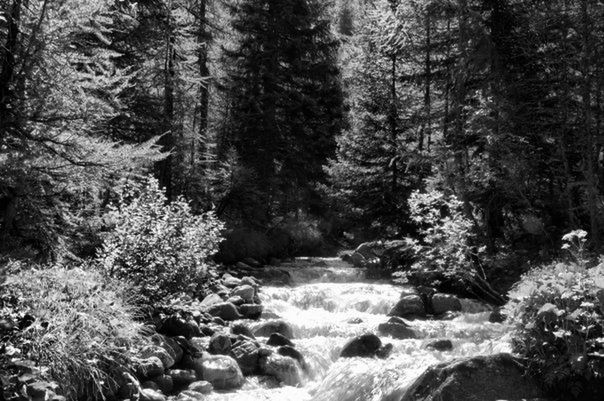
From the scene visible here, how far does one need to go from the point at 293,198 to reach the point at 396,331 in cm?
1287

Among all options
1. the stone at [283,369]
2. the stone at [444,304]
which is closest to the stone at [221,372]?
the stone at [283,369]

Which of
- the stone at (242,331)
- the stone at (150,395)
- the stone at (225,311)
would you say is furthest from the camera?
the stone at (225,311)

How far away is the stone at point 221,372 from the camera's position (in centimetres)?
800

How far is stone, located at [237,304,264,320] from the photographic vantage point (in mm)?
11305

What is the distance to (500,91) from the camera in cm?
1352

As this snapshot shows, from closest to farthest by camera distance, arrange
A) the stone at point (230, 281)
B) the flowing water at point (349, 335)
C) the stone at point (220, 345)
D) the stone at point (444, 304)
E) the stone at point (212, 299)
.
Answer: the flowing water at point (349, 335) < the stone at point (220, 345) < the stone at point (212, 299) < the stone at point (444, 304) < the stone at point (230, 281)

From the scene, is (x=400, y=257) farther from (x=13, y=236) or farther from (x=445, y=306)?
(x=13, y=236)

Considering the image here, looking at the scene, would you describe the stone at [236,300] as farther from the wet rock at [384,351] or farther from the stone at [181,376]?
the wet rock at [384,351]

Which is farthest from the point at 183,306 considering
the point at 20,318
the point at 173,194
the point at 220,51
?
the point at 220,51

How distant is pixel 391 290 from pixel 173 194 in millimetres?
7013

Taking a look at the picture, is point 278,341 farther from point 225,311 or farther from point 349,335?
point 225,311

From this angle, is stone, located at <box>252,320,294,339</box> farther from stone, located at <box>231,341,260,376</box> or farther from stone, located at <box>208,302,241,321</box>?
stone, located at <box>231,341,260,376</box>

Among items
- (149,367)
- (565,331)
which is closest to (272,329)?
(149,367)

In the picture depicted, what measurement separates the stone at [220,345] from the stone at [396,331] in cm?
283
